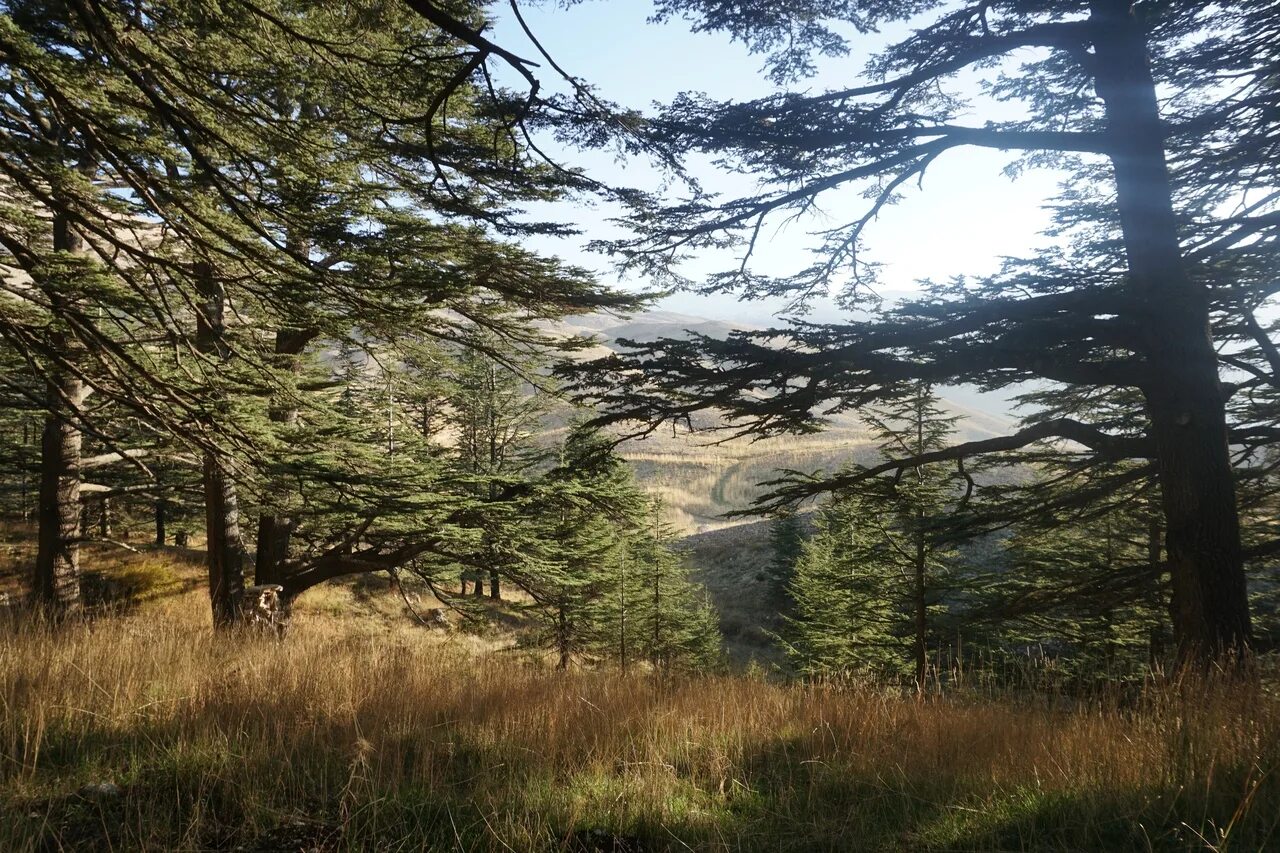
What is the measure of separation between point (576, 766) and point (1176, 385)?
5.88m

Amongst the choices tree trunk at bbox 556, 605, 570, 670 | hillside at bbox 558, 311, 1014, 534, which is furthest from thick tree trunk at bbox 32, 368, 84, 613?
hillside at bbox 558, 311, 1014, 534

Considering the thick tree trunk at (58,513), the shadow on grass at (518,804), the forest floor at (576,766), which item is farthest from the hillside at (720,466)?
the shadow on grass at (518,804)

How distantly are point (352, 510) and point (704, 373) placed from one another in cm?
555

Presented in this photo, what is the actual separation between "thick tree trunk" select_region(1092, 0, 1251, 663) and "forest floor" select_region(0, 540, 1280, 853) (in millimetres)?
1849

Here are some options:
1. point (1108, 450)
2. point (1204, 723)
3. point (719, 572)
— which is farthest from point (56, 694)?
point (719, 572)

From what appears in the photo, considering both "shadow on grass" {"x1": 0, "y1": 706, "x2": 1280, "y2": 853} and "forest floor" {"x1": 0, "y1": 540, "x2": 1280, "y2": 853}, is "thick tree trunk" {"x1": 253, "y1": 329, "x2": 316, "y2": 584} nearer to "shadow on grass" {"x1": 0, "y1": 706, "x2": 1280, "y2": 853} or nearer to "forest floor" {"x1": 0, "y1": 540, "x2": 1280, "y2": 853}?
"forest floor" {"x1": 0, "y1": 540, "x2": 1280, "y2": 853}

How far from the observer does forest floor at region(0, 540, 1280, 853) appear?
101 inches

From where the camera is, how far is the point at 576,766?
3336mm

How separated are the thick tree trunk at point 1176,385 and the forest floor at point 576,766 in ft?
6.06

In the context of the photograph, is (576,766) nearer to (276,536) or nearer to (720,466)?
(276,536)

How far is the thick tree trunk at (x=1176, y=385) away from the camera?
5.02 meters

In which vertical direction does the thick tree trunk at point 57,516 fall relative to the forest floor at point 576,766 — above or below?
above

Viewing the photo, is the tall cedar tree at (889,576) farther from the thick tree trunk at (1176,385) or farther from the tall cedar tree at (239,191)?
the tall cedar tree at (239,191)

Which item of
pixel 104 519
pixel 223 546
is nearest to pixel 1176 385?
pixel 223 546
